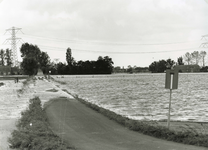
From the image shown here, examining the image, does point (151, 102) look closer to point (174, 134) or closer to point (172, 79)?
point (172, 79)

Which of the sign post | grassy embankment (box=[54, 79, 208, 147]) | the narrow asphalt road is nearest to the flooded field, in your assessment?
the narrow asphalt road

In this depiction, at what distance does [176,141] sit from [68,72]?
161 metres

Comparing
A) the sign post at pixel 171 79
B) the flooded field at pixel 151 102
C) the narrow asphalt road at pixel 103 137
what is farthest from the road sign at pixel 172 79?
the flooded field at pixel 151 102

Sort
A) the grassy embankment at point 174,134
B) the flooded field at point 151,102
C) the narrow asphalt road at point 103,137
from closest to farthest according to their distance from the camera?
the narrow asphalt road at point 103,137 → the grassy embankment at point 174,134 → the flooded field at point 151,102

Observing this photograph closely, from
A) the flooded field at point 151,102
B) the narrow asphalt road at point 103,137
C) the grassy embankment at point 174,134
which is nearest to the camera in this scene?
the narrow asphalt road at point 103,137

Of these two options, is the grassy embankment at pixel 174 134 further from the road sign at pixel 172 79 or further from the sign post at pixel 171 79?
the road sign at pixel 172 79

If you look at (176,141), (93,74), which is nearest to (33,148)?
(176,141)

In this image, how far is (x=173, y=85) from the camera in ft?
39.3

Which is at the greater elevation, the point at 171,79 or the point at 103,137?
the point at 171,79

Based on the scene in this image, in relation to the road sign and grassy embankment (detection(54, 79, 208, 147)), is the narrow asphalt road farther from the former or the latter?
the road sign

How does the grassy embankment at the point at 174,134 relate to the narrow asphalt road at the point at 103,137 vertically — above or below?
above

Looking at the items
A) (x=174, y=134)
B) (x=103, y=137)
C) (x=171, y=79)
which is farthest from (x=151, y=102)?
(x=103, y=137)

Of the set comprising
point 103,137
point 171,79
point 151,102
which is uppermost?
point 171,79

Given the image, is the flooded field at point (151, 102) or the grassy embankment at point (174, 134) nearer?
the grassy embankment at point (174, 134)
